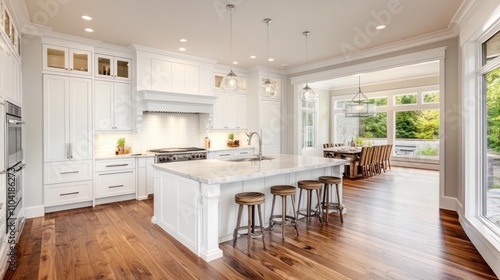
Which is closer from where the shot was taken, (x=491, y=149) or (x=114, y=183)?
(x=491, y=149)

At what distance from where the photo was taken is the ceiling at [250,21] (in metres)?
3.60

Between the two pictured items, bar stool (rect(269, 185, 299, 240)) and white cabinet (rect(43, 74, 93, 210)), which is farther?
Answer: white cabinet (rect(43, 74, 93, 210))

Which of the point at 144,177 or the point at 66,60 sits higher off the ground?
the point at 66,60

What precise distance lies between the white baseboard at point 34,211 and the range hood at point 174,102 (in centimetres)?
233

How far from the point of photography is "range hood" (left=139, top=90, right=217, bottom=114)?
5.36m

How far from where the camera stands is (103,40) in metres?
4.91

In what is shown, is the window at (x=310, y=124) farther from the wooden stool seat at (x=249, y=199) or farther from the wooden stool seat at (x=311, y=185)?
the wooden stool seat at (x=249, y=199)

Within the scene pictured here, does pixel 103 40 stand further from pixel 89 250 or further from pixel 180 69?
pixel 89 250

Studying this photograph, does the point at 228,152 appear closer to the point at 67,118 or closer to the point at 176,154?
the point at 176,154

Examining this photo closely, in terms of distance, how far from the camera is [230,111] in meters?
7.04

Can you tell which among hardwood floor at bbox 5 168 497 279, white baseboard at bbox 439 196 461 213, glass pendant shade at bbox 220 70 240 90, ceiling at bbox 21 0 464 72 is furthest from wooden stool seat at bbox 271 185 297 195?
white baseboard at bbox 439 196 461 213

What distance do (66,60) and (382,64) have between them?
19.2 feet

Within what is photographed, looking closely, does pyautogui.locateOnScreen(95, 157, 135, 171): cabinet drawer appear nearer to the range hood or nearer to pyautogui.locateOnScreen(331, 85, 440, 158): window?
the range hood

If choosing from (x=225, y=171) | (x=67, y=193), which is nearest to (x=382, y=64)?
(x=225, y=171)
